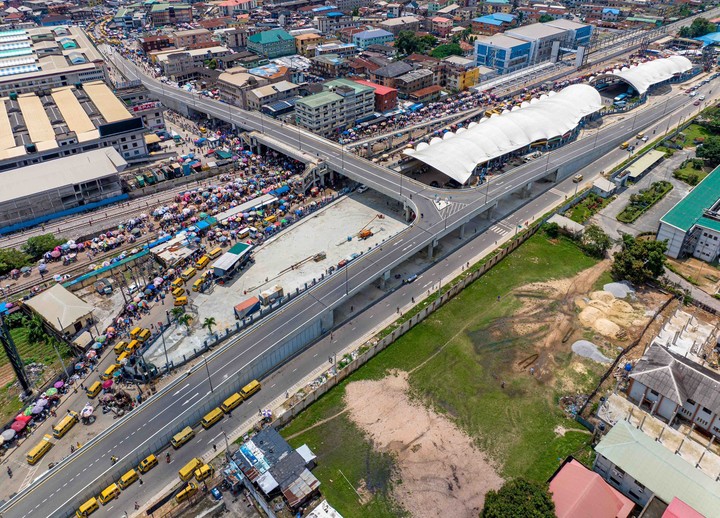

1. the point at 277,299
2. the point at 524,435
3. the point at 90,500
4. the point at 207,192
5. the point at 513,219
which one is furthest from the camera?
the point at 207,192

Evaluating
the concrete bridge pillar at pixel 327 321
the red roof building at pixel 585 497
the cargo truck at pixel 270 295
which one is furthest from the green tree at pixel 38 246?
the red roof building at pixel 585 497

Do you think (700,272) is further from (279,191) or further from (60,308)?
(60,308)

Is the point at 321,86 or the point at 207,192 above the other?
the point at 321,86

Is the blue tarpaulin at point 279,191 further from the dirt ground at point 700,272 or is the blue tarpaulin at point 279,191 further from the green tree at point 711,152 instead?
the green tree at point 711,152

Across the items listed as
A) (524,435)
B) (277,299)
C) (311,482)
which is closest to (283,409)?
(311,482)

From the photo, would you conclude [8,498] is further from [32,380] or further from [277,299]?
[277,299]

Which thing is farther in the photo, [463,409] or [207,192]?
[207,192]

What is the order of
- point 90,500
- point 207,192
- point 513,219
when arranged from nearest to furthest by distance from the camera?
point 90,500 → point 513,219 → point 207,192
